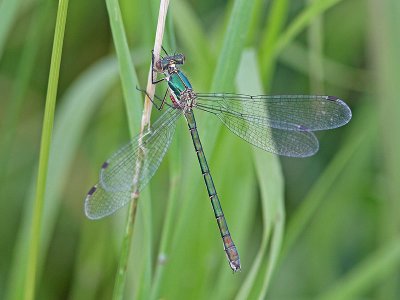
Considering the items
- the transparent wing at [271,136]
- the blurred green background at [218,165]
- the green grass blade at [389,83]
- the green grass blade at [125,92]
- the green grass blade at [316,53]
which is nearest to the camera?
the green grass blade at [125,92]

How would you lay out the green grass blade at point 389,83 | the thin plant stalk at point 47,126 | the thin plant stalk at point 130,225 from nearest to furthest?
the thin plant stalk at point 47,126
the thin plant stalk at point 130,225
the green grass blade at point 389,83

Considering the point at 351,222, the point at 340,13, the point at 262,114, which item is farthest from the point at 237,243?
the point at 340,13

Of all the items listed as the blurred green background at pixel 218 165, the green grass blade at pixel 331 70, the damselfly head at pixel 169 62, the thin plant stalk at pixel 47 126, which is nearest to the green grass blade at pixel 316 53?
the blurred green background at pixel 218 165

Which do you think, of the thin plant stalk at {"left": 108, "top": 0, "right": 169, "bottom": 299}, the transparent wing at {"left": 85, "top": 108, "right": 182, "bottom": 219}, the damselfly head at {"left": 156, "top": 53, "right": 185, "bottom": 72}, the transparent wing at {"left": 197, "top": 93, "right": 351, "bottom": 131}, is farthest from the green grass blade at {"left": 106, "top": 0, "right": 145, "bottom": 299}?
the transparent wing at {"left": 197, "top": 93, "right": 351, "bottom": 131}

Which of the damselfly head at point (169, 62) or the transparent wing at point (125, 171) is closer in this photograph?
the transparent wing at point (125, 171)

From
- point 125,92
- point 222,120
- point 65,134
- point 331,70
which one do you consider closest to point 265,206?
point 222,120

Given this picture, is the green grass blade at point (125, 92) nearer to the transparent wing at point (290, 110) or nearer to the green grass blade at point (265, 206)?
the green grass blade at point (265, 206)

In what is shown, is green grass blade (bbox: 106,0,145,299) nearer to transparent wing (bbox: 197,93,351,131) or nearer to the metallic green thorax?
transparent wing (bbox: 197,93,351,131)
